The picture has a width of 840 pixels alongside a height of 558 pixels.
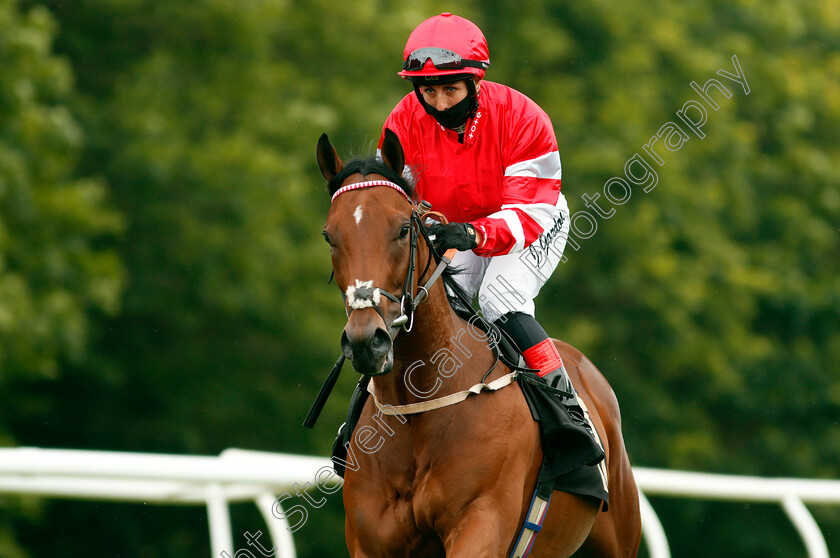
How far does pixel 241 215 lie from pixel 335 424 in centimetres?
296

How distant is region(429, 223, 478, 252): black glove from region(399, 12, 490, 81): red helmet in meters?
0.63

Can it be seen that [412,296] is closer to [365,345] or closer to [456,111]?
[365,345]

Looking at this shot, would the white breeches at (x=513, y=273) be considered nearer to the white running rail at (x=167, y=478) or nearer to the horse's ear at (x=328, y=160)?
the horse's ear at (x=328, y=160)

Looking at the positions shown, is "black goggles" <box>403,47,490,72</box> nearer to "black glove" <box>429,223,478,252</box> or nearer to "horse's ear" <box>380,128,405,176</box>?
"horse's ear" <box>380,128,405,176</box>

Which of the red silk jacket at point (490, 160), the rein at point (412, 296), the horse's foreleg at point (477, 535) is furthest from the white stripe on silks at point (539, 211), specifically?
the horse's foreleg at point (477, 535)

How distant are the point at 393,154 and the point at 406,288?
0.56 meters

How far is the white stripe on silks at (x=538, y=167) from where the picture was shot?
15.0ft

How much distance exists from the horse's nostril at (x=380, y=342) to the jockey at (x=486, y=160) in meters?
0.76

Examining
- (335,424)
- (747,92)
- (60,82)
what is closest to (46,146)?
(60,82)

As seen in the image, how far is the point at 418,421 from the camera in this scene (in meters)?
4.18

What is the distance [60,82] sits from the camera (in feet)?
41.7

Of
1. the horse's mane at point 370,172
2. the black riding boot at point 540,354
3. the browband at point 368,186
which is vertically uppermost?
the horse's mane at point 370,172

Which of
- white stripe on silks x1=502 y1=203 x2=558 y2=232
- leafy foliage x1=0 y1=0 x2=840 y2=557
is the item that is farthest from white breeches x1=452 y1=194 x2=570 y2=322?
leafy foliage x1=0 y1=0 x2=840 y2=557

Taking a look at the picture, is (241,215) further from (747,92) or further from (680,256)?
(747,92)
